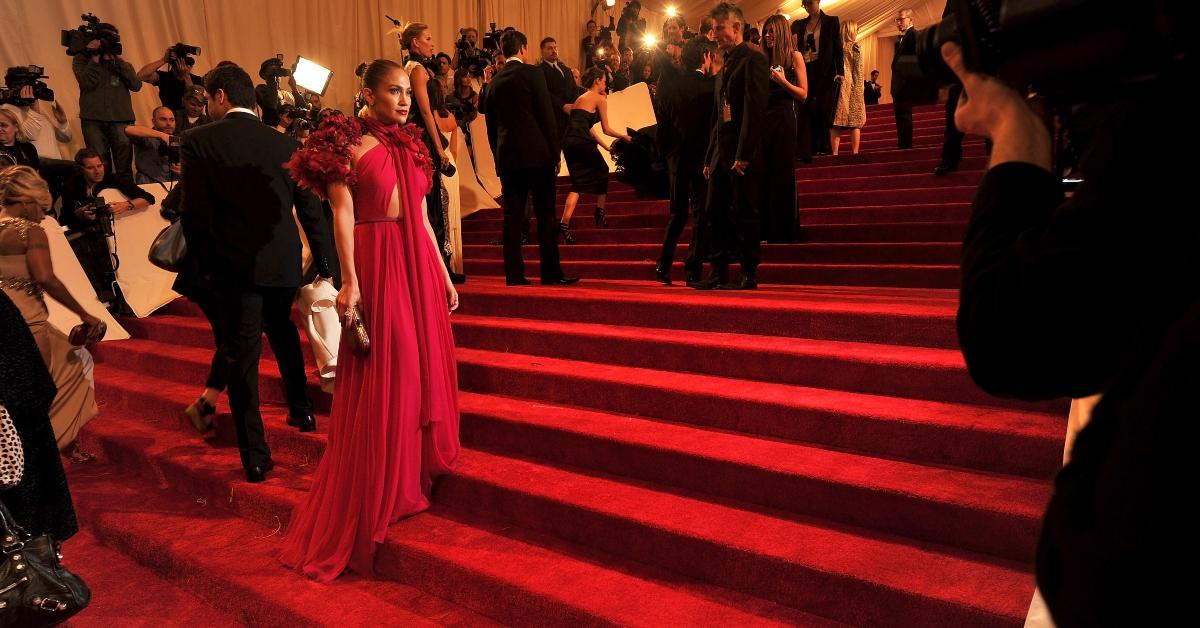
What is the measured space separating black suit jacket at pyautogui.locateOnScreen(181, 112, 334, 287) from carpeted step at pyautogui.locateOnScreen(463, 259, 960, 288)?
2936 mm

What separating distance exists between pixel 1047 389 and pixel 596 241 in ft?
20.8

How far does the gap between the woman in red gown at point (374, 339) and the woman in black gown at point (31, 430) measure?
77 centimetres

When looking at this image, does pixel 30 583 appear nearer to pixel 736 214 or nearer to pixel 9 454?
pixel 9 454

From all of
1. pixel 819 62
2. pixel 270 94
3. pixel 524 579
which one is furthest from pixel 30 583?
pixel 819 62

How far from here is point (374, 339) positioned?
9.62 feet

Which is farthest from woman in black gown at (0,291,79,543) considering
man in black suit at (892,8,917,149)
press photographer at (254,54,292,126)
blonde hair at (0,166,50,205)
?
press photographer at (254,54,292,126)

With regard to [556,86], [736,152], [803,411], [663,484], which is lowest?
[663,484]

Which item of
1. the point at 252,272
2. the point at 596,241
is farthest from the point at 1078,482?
the point at 596,241

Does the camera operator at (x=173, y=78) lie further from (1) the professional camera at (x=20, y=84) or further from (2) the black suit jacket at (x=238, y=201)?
(2) the black suit jacket at (x=238, y=201)

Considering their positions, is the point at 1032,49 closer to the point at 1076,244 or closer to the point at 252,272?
the point at 1076,244

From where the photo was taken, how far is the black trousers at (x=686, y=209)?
17.5 feet

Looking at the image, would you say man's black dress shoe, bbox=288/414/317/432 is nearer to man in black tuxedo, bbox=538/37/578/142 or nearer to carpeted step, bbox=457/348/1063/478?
carpeted step, bbox=457/348/1063/478

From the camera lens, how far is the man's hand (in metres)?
0.86

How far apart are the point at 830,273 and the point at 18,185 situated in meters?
4.62
